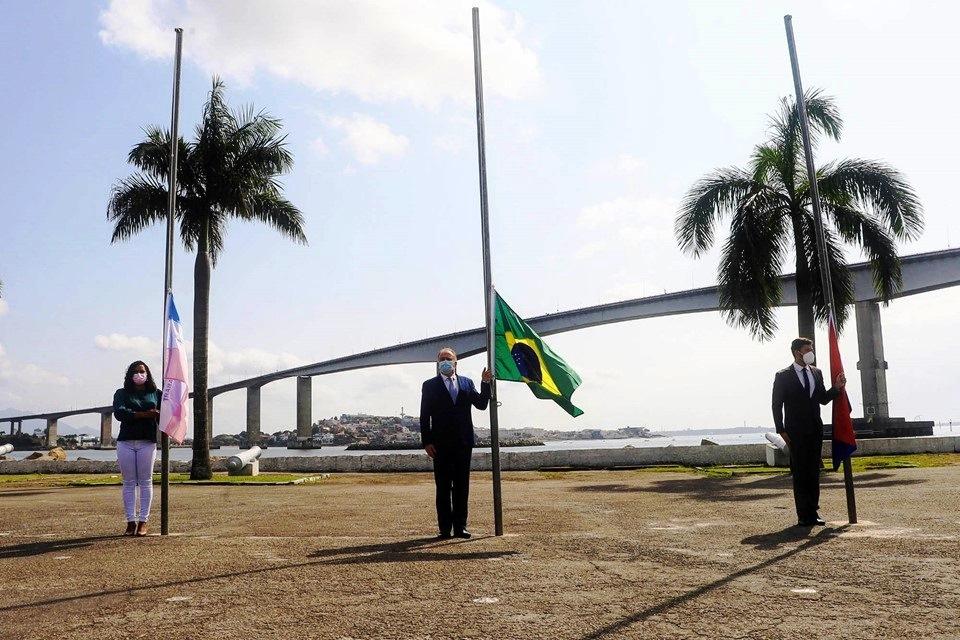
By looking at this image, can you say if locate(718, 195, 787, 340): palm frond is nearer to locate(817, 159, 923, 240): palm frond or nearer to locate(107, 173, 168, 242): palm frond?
locate(817, 159, 923, 240): palm frond

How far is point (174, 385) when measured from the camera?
29.0 ft

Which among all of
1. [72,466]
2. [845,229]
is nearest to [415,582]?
[845,229]

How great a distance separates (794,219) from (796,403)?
1243 cm

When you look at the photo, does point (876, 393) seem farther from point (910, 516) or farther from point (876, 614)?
point (876, 614)

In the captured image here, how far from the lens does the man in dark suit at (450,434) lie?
25.4 feet

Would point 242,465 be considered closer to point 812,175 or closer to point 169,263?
point 169,263

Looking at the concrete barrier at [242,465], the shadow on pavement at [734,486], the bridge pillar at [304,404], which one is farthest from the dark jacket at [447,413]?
the bridge pillar at [304,404]

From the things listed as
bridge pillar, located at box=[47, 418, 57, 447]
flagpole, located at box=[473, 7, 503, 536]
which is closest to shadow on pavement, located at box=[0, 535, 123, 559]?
flagpole, located at box=[473, 7, 503, 536]

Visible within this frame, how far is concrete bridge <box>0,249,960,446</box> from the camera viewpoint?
4016 cm

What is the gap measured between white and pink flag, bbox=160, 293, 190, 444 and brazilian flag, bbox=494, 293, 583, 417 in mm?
3363

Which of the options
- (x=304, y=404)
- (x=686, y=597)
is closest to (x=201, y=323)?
(x=686, y=597)

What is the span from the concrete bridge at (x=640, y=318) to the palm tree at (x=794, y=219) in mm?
8658

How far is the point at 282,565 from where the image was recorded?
240 inches

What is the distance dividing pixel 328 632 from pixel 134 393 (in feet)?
17.5
